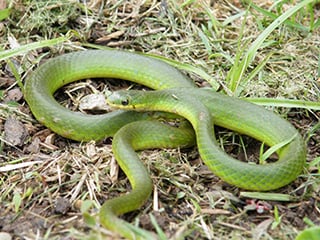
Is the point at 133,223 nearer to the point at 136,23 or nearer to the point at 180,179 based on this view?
the point at 180,179

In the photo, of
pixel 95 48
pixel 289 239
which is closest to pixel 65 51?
pixel 95 48

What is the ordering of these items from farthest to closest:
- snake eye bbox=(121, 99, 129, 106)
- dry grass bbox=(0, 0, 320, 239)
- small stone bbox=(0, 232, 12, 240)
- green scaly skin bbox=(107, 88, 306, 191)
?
snake eye bbox=(121, 99, 129, 106) < green scaly skin bbox=(107, 88, 306, 191) < dry grass bbox=(0, 0, 320, 239) < small stone bbox=(0, 232, 12, 240)

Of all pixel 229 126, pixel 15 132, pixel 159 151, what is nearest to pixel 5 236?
pixel 15 132

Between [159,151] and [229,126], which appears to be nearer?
[159,151]

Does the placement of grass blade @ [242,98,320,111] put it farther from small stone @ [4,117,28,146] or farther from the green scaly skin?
small stone @ [4,117,28,146]

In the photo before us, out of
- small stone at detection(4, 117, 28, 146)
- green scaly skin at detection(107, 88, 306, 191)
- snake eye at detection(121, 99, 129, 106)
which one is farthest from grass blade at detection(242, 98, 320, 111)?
small stone at detection(4, 117, 28, 146)

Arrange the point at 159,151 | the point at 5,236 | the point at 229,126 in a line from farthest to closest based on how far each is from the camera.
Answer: the point at 229,126
the point at 159,151
the point at 5,236

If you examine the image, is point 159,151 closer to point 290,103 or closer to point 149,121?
point 149,121
